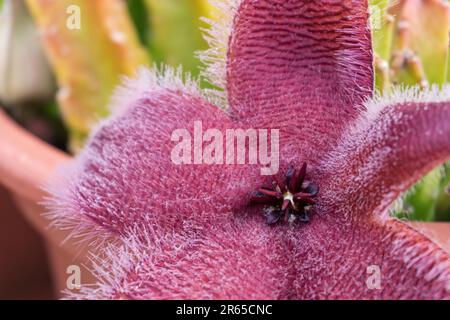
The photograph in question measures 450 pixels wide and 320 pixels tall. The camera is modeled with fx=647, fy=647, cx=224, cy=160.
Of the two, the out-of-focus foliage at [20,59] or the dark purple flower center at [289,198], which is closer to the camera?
the dark purple flower center at [289,198]

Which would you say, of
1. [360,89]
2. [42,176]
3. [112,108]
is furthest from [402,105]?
[42,176]

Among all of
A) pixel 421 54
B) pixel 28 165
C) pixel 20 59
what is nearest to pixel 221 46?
pixel 421 54

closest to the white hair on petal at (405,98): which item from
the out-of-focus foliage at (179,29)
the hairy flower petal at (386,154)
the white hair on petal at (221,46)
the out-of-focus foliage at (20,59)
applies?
the hairy flower petal at (386,154)

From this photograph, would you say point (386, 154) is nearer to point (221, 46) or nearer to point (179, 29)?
point (221, 46)

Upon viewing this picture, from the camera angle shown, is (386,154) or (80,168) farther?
(80,168)

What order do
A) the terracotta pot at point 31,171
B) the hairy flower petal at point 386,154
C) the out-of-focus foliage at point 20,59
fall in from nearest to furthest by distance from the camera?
the hairy flower petal at point 386,154 → the terracotta pot at point 31,171 → the out-of-focus foliage at point 20,59

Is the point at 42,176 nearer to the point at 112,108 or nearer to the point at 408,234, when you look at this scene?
the point at 112,108

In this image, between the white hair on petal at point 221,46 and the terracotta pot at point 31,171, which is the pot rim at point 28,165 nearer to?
the terracotta pot at point 31,171

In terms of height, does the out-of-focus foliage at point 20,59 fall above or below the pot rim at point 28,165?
above
